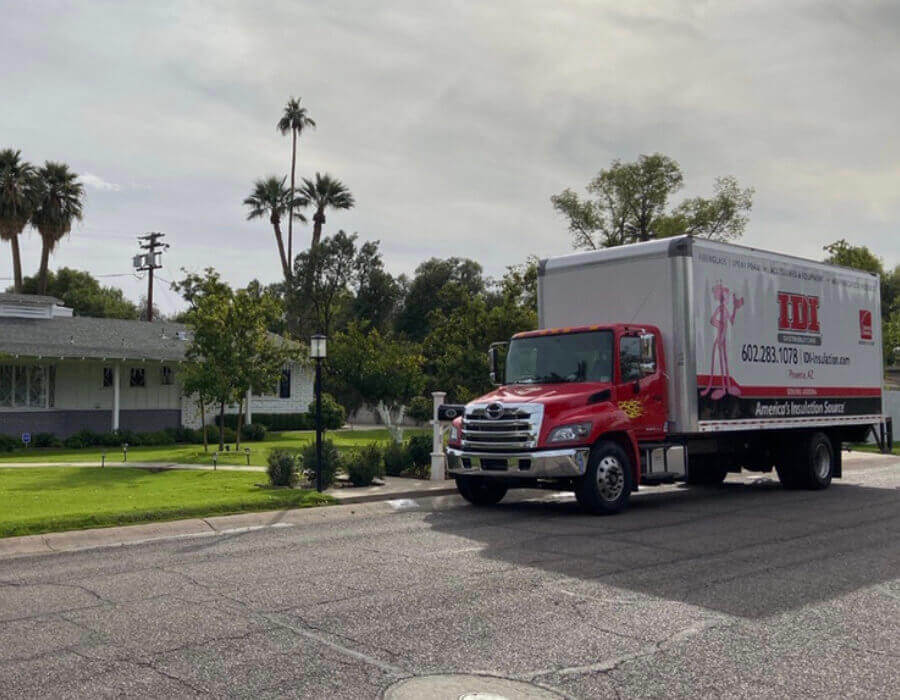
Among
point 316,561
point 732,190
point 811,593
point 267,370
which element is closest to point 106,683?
point 316,561

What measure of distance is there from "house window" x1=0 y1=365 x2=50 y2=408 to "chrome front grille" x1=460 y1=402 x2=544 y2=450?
69.6 ft

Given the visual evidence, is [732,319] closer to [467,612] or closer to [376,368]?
[467,612]

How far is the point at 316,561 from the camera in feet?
29.1

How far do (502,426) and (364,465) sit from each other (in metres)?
3.79

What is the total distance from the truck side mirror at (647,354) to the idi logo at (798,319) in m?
3.29

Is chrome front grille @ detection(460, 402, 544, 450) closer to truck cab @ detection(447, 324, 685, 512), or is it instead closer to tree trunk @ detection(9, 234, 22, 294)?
truck cab @ detection(447, 324, 685, 512)

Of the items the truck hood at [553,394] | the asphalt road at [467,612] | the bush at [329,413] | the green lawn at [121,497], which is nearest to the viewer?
the asphalt road at [467,612]

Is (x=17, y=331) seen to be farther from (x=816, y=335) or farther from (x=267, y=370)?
(x=816, y=335)

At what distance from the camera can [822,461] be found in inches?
637

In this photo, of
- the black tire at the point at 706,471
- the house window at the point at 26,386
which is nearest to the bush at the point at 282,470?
the black tire at the point at 706,471

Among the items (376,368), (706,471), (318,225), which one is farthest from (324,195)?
(706,471)

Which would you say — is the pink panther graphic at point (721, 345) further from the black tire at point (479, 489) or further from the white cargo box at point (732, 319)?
the black tire at point (479, 489)

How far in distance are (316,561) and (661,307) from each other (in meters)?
6.88

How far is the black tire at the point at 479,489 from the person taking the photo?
13.4 m
